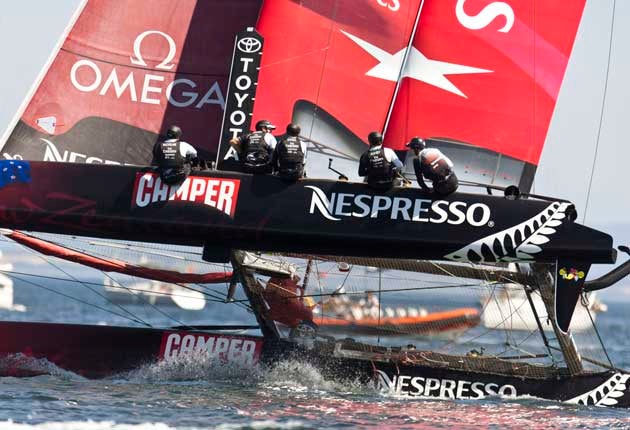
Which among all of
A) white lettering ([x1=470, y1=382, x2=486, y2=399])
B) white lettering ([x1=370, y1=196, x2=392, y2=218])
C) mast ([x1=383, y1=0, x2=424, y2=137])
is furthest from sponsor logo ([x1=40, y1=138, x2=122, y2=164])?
white lettering ([x1=470, y1=382, x2=486, y2=399])

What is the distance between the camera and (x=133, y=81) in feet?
50.2

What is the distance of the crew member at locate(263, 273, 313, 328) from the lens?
14461 mm

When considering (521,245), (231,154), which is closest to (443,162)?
(521,245)

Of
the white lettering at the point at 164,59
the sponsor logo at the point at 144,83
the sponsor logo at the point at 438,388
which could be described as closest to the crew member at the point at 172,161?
the sponsor logo at the point at 144,83

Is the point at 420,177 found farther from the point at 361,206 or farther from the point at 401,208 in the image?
the point at 361,206

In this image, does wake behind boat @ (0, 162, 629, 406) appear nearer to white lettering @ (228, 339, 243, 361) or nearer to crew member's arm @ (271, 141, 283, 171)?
white lettering @ (228, 339, 243, 361)

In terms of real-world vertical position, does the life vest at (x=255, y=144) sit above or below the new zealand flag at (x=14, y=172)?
above

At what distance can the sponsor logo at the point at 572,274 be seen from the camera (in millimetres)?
12594

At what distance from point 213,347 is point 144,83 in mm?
3651

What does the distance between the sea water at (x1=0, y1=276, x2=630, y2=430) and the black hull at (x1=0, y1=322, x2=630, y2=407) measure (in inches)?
5.5

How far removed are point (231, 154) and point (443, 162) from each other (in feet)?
7.87

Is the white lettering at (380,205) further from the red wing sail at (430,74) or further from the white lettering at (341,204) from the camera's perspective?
Result: the red wing sail at (430,74)

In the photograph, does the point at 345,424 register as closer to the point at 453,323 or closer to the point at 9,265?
the point at 453,323

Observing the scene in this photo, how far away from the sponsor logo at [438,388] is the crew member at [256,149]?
282cm
